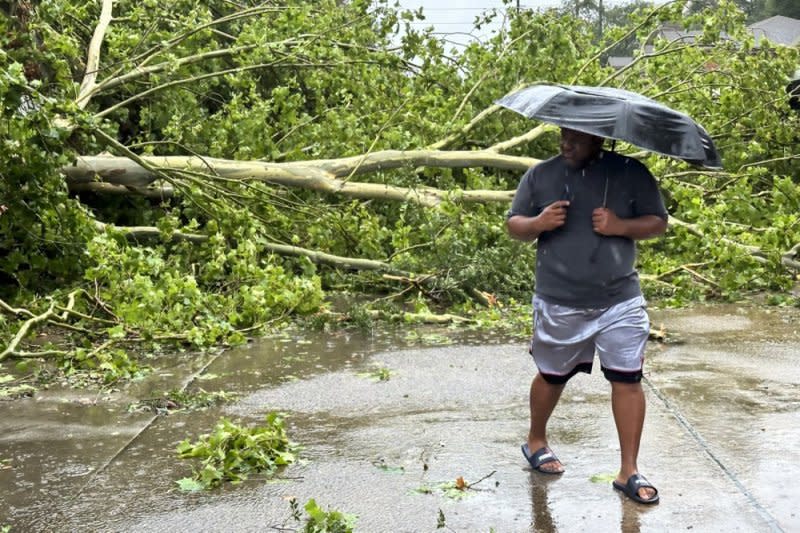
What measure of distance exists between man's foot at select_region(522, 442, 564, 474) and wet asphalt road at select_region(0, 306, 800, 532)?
0.12ft

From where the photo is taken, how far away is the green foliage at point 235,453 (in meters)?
3.61

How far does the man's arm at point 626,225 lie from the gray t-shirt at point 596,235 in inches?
1.1

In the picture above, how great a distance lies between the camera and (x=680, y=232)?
7.97 meters

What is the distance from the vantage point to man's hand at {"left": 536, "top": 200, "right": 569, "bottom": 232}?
3.62 meters

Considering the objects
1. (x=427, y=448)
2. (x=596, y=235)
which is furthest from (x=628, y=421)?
(x=427, y=448)

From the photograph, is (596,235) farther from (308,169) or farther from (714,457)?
(308,169)

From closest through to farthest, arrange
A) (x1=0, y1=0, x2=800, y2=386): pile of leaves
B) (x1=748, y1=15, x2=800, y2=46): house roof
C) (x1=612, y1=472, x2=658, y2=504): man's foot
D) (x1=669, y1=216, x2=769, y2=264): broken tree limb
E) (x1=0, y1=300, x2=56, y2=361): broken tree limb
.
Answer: (x1=612, y1=472, x2=658, y2=504): man's foot < (x1=0, y1=300, x2=56, y2=361): broken tree limb < (x1=0, y1=0, x2=800, y2=386): pile of leaves < (x1=669, y1=216, x2=769, y2=264): broken tree limb < (x1=748, y1=15, x2=800, y2=46): house roof

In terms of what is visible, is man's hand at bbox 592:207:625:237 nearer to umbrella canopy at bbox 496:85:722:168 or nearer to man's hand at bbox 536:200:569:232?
man's hand at bbox 536:200:569:232

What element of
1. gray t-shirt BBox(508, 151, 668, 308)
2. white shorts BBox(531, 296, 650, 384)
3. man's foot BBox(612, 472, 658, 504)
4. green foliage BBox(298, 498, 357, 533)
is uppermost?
gray t-shirt BBox(508, 151, 668, 308)


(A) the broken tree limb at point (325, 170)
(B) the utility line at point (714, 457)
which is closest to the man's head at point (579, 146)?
(B) the utility line at point (714, 457)

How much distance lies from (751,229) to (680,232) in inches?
43.9

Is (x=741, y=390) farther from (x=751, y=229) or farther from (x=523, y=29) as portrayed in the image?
(x=523, y=29)

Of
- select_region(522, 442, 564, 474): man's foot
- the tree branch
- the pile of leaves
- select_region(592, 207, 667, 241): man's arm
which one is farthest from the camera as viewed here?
the tree branch

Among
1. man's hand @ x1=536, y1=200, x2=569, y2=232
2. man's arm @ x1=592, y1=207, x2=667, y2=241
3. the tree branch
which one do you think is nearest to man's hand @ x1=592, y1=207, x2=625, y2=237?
man's arm @ x1=592, y1=207, x2=667, y2=241
